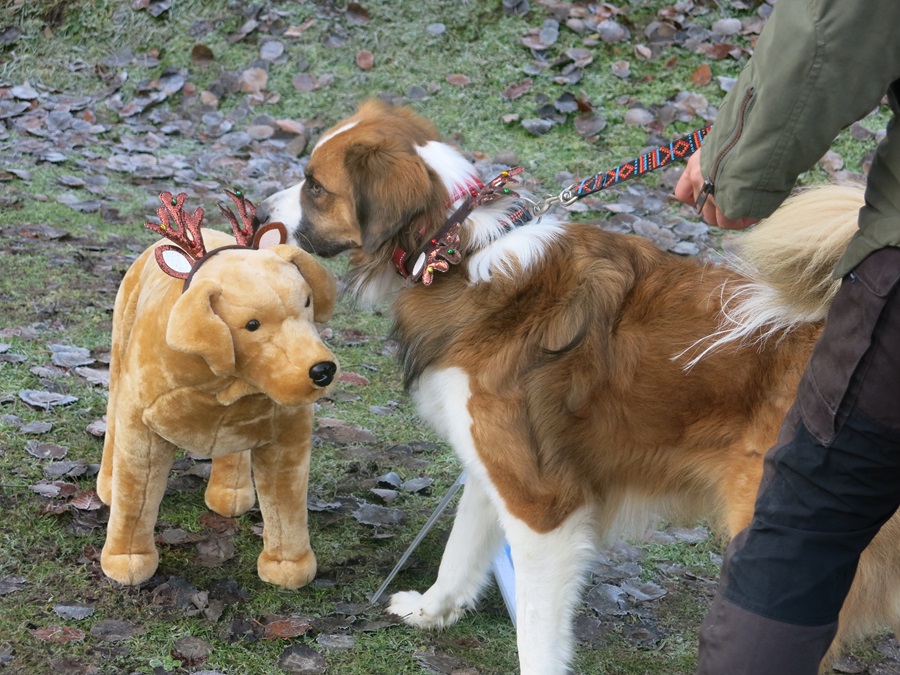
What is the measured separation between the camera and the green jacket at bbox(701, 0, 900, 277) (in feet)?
4.44

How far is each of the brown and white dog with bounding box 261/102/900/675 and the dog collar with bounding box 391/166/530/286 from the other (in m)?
0.02

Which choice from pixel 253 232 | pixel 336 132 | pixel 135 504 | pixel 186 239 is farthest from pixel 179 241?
pixel 135 504

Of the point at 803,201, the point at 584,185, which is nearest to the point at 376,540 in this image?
the point at 584,185

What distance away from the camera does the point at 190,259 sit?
258 centimetres

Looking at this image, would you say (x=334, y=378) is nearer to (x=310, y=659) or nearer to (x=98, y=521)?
(x=310, y=659)

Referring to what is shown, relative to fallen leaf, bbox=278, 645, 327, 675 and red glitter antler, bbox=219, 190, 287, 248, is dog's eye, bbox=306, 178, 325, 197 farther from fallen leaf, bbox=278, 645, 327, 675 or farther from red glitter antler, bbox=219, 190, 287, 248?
fallen leaf, bbox=278, 645, 327, 675

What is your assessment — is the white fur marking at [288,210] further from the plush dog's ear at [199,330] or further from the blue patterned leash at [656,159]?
the blue patterned leash at [656,159]

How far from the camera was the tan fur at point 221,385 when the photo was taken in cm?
241

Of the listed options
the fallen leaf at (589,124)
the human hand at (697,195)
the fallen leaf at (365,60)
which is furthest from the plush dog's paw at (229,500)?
the fallen leaf at (365,60)

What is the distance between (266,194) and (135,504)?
3.81 metres

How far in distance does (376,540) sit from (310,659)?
27.6 inches

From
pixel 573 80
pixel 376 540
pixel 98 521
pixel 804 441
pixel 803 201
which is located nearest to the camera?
pixel 804 441

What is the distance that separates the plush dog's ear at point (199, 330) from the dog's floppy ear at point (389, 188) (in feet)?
1.89

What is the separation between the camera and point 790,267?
2.39m
